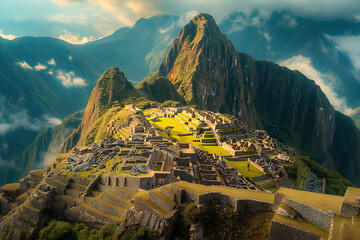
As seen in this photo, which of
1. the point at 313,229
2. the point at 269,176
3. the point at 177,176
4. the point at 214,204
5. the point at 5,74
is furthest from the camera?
the point at 5,74

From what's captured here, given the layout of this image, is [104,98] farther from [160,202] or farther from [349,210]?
[349,210]

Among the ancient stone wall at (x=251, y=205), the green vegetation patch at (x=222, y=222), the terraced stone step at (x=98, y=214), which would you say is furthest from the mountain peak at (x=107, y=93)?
Result: the ancient stone wall at (x=251, y=205)

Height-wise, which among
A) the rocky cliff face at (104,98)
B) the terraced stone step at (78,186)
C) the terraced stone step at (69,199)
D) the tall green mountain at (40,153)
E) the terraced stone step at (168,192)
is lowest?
the tall green mountain at (40,153)

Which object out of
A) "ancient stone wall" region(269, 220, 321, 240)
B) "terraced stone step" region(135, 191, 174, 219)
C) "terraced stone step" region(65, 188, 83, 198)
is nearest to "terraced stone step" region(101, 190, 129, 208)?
"terraced stone step" region(135, 191, 174, 219)

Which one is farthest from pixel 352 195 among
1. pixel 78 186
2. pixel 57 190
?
pixel 57 190

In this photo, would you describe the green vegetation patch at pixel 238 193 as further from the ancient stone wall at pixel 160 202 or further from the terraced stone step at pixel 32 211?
the terraced stone step at pixel 32 211

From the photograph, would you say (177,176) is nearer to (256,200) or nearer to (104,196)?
(104,196)

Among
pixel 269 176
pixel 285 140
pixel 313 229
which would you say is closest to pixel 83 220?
pixel 313 229
